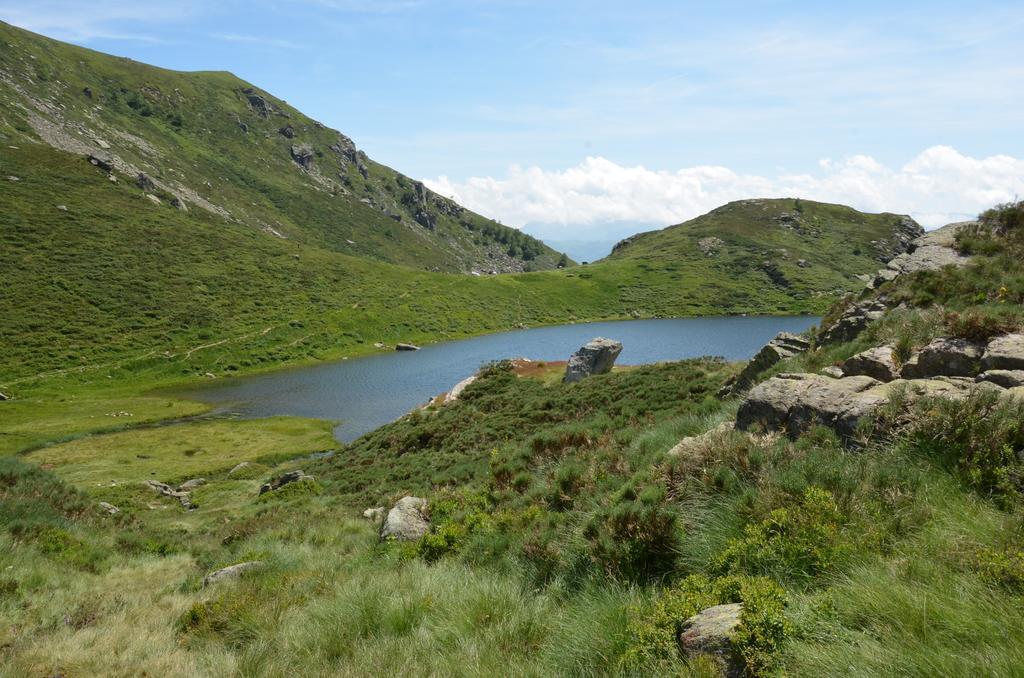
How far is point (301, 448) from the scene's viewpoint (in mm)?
45344

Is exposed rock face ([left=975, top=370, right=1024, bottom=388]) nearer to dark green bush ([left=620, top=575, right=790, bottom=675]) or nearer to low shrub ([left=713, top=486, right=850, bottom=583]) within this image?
low shrub ([left=713, top=486, right=850, bottom=583])

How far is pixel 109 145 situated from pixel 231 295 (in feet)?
314

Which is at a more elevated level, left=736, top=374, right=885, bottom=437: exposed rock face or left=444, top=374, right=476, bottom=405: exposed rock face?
left=736, top=374, right=885, bottom=437: exposed rock face

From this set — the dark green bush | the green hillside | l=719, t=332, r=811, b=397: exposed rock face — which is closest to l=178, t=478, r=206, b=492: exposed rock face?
l=719, t=332, r=811, b=397: exposed rock face

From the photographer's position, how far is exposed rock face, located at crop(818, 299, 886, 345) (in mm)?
18656

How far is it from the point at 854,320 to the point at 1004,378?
37.9 ft

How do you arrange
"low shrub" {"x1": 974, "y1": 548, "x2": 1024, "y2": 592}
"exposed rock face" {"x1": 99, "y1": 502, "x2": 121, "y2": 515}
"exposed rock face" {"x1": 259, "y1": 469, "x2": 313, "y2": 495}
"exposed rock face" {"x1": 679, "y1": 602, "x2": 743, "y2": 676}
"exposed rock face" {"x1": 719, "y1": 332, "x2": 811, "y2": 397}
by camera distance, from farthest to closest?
"exposed rock face" {"x1": 259, "y1": 469, "x2": 313, "y2": 495} → "exposed rock face" {"x1": 99, "y1": 502, "x2": 121, "y2": 515} → "exposed rock face" {"x1": 719, "y1": 332, "x2": 811, "y2": 397} → "exposed rock face" {"x1": 679, "y1": 602, "x2": 743, "y2": 676} → "low shrub" {"x1": 974, "y1": 548, "x2": 1024, "y2": 592}

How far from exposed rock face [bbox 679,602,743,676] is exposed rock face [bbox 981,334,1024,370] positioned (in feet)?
26.5

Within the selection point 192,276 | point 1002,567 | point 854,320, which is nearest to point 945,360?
point 1002,567

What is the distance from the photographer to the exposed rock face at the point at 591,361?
42375mm

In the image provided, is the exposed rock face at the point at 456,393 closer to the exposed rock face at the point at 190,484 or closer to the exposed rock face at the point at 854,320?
the exposed rock face at the point at 190,484

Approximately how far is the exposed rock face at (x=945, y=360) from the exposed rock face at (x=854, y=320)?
7456 mm

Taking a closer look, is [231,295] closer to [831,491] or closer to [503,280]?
[503,280]

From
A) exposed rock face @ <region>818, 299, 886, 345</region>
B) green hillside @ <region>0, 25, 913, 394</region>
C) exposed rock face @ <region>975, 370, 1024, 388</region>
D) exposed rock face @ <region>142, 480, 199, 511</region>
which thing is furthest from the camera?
green hillside @ <region>0, 25, 913, 394</region>
